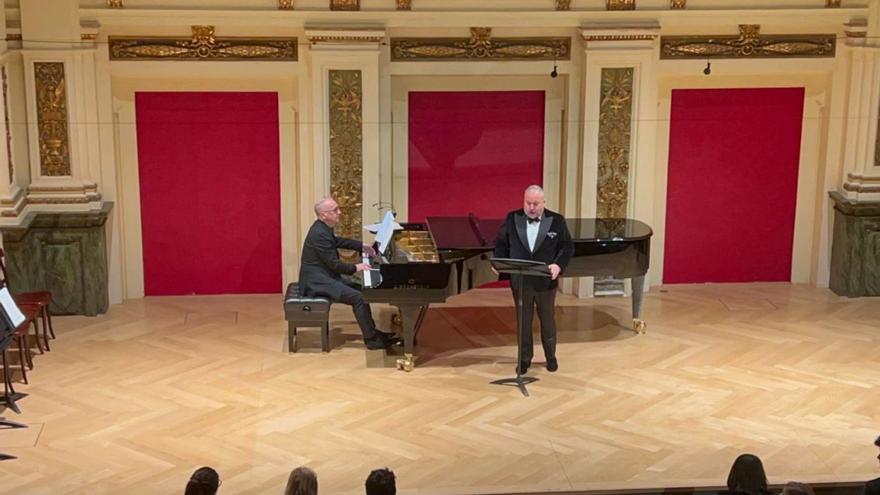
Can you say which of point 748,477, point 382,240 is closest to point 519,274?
point 382,240

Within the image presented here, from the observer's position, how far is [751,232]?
37.8 ft

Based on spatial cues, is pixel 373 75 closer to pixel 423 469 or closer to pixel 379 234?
pixel 379 234

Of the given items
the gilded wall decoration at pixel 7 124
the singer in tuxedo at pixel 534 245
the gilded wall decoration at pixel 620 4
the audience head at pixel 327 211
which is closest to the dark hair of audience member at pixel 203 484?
the singer in tuxedo at pixel 534 245

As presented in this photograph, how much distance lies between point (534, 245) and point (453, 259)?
632mm

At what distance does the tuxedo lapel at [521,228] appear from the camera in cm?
886

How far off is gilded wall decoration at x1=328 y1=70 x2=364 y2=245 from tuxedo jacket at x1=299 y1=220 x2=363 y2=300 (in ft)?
4.18

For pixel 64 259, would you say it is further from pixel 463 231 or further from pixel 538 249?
pixel 538 249

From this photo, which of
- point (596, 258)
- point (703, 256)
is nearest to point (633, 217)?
point (703, 256)

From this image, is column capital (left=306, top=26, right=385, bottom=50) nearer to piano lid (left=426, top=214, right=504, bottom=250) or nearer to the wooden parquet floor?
piano lid (left=426, top=214, right=504, bottom=250)

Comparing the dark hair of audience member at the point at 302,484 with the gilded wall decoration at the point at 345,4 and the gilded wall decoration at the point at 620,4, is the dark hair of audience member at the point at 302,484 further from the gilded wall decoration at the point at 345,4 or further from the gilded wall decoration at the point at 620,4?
the gilded wall decoration at the point at 620,4

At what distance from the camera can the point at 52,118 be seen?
10.3 m

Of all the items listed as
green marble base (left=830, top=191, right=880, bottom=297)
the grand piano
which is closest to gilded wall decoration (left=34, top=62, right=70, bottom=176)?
the grand piano

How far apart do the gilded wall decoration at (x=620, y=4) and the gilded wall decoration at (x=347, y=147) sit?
215cm

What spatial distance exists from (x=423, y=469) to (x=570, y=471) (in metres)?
0.87
